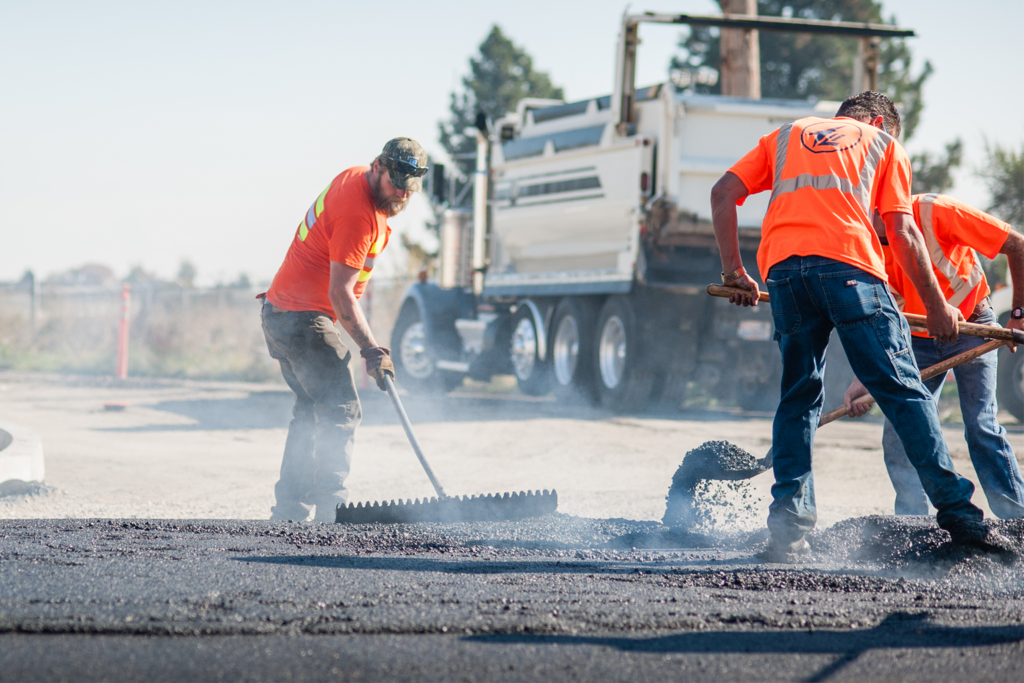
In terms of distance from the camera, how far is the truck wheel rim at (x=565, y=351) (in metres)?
11.7

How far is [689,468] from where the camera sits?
4.75 m

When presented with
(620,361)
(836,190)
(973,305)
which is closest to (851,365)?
(836,190)

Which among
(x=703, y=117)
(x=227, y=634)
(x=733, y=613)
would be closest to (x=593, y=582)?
(x=733, y=613)

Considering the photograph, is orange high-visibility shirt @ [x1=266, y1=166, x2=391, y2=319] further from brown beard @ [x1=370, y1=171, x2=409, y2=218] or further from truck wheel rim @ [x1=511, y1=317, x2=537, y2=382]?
truck wheel rim @ [x1=511, y1=317, x2=537, y2=382]

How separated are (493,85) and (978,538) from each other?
28230mm

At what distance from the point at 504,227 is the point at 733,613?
1009 cm

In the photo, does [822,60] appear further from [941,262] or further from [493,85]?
[941,262]

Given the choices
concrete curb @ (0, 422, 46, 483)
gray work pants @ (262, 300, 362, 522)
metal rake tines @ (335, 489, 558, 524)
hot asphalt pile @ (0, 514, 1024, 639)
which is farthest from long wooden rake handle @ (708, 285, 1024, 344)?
concrete curb @ (0, 422, 46, 483)

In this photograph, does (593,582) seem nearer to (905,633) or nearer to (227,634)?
(905,633)

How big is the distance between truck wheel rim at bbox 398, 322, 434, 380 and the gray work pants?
8484 millimetres

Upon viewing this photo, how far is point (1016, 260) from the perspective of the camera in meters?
4.36

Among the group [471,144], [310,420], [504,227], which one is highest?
[471,144]

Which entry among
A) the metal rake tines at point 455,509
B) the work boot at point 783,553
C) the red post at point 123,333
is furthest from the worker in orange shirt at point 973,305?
the red post at point 123,333

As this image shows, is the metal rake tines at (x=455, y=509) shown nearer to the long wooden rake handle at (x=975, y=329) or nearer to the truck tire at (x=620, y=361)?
the long wooden rake handle at (x=975, y=329)
